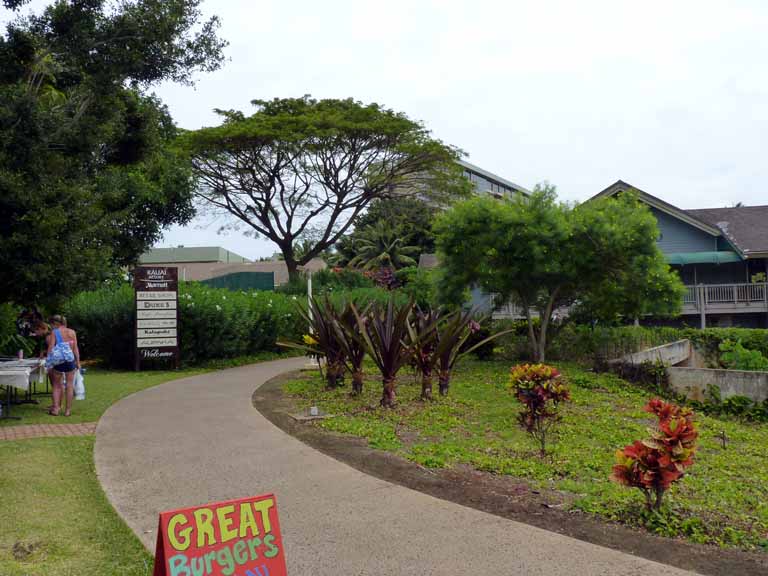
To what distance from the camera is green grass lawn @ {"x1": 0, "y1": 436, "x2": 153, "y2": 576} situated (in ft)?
13.9

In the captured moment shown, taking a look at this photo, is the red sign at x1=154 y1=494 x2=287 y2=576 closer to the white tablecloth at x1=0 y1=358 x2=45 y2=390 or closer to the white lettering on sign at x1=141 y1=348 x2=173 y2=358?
the white tablecloth at x1=0 y1=358 x2=45 y2=390

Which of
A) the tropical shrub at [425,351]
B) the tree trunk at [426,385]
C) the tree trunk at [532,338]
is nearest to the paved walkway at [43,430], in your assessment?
the tropical shrub at [425,351]

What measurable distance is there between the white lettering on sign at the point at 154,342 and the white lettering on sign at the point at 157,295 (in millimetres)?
980

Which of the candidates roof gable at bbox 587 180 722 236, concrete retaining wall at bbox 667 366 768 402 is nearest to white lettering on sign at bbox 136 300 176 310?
concrete retaining wall at bbox 667 366 768 402

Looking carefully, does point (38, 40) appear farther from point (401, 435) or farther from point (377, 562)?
point (377, 562)

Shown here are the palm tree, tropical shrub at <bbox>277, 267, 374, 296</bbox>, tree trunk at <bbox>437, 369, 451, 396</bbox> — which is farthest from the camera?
the palm tree

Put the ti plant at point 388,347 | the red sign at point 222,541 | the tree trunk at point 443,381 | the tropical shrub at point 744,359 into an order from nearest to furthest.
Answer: the red sign at point 222,541 < the ti plant at point 388,347 < the tree trunk at point 443,381 < the tropical shrub at point 744,359

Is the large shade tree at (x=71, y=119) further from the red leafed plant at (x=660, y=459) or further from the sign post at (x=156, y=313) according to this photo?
the red leafed plant at (x=660, y=459)

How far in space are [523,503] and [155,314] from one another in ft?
42.0

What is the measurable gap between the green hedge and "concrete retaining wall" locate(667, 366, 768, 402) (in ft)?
28.7

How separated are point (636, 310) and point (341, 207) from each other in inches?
695

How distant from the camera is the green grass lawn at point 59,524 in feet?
A: 13.9

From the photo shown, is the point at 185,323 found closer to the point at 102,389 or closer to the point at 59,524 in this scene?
the point at 102,389

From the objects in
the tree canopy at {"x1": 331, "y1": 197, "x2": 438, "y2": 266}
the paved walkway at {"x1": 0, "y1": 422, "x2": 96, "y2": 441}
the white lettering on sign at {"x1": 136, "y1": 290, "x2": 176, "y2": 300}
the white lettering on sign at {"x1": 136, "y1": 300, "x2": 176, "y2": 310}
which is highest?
the tree canopy at {"x1": 331, "y1": 197, "x2": 438, "y2": 266}
